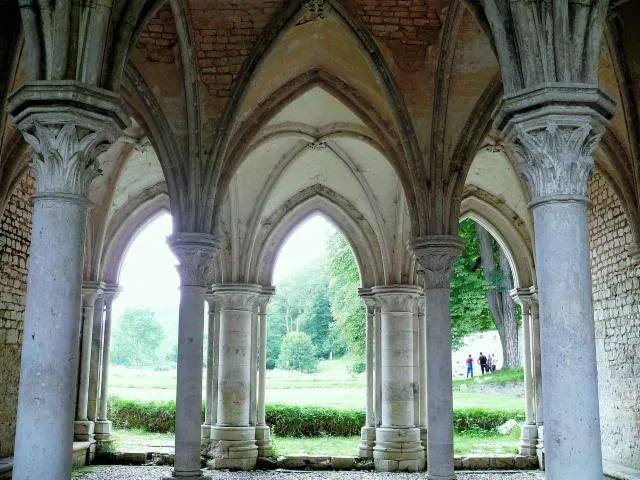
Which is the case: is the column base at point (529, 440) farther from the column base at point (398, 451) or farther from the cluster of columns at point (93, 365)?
the cluster of columns at point (93, 365)

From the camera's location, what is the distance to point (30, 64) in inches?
215

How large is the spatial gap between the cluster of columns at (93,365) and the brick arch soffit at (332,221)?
3190 mm

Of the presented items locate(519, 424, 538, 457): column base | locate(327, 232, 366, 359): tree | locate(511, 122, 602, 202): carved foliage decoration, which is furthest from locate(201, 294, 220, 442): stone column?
locate(327, 232, 366, 359): tree

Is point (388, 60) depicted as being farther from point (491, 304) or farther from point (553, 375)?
point (491, 304)

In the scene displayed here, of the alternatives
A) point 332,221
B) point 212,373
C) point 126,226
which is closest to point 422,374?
point 332,221

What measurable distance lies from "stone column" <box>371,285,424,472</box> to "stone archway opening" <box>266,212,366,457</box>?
0.98 meters

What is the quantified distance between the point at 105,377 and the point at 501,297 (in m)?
12.1

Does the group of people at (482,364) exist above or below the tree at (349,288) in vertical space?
below

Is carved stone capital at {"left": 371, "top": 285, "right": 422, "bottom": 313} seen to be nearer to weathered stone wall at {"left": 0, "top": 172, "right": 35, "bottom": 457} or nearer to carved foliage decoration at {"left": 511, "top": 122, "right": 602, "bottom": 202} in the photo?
weathered stone wall at {"left": 0, "top": 172, "right": 35, "bottom": 457}

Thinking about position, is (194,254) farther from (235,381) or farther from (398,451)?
(398,451)

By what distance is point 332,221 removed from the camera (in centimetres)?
1529

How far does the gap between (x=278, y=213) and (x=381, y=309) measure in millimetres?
2968

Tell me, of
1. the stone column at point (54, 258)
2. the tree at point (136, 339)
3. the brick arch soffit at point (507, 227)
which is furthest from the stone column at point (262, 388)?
the tree at point (136, 339)

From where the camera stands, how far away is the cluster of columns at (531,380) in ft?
45.7
